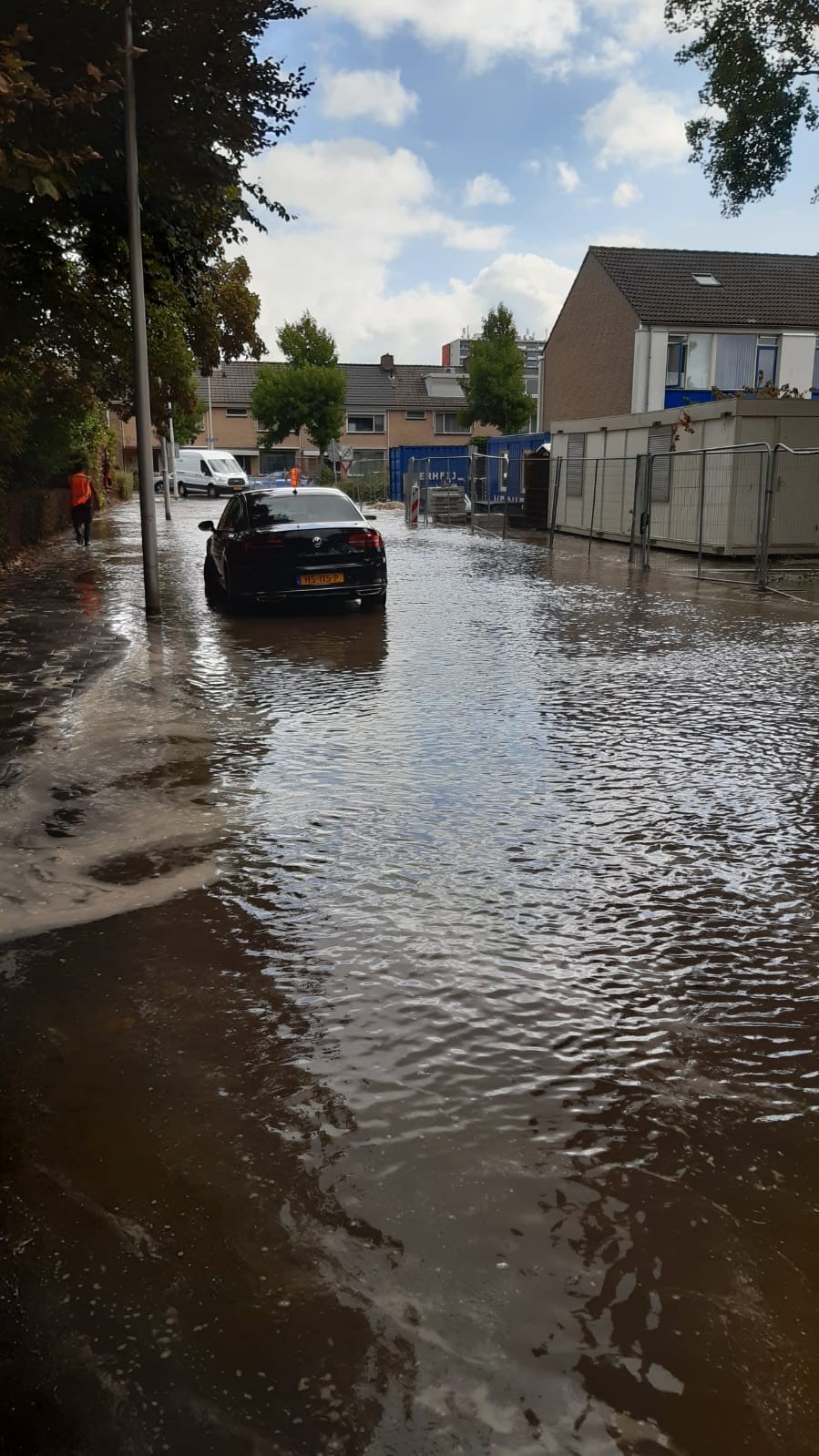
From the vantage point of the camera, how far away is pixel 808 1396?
2.31 m

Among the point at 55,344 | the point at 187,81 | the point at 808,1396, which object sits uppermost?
the point at 187,81

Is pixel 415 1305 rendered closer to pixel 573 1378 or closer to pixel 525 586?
pixel 573 1378

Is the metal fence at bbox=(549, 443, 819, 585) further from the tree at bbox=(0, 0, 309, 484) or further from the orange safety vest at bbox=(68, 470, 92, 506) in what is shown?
the orange safety vest at bbox=(68, 470, 92, 506)

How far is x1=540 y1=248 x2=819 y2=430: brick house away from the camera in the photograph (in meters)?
41.5

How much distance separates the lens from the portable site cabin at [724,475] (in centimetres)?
2059

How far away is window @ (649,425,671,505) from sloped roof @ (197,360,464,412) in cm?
5595

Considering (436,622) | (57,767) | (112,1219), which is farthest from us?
(436,622)

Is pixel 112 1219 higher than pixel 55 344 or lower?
lower

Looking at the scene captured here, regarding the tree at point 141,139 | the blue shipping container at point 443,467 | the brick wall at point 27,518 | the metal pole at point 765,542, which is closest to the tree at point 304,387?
the blue shipping container at point 443,467

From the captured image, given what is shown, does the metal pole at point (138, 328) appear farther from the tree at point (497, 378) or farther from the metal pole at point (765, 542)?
the tree at point (497, 378)

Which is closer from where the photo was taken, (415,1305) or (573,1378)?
(573,1378)

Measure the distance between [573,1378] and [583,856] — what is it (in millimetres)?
3132

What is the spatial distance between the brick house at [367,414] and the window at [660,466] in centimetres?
5477

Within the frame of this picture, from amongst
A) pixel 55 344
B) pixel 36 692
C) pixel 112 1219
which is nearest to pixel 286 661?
pixel 36 692
